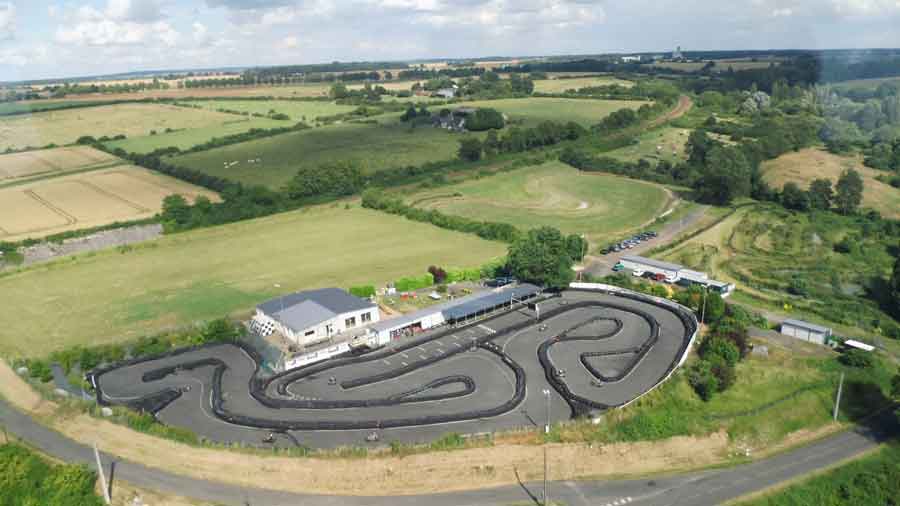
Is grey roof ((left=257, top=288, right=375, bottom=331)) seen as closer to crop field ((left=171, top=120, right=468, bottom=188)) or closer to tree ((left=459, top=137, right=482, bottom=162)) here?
crop field ((left=171, top=120, right=468, bottom=188))

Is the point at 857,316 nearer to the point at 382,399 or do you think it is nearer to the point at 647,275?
the point at 647,275

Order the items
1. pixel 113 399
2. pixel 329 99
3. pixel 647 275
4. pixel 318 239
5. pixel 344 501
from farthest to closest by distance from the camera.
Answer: pixel 329 99 < pixel 318 239 < pixel 647 275 < pixel 113 399 < pixel 344 501

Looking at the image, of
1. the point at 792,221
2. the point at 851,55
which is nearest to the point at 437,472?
the point at 792,221

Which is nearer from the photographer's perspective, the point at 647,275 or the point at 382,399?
the point at 382,399

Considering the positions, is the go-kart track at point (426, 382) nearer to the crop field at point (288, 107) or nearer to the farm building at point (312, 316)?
the farm building at point (312, 316)

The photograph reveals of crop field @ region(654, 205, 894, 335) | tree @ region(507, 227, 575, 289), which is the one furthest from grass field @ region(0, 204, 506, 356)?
crop field @ region(654, 205, 894, 335)

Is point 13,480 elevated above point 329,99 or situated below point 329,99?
below

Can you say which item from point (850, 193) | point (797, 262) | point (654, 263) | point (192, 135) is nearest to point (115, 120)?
point (192, 135)
